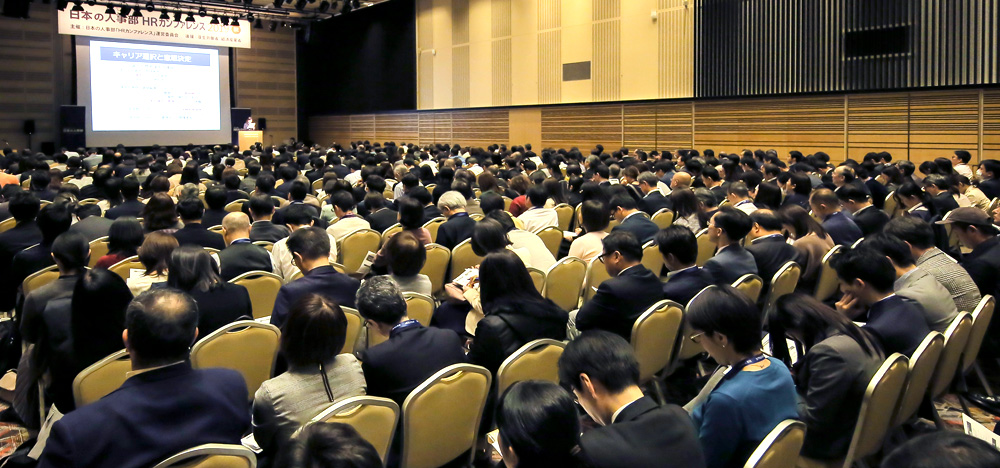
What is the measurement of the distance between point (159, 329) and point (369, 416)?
764mm

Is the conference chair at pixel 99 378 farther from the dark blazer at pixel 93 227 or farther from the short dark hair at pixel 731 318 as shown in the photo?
the dark blazer at pixel 93 227

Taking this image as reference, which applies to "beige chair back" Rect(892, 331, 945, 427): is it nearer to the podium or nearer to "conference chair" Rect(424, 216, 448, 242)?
"conference chair" Rect(424, 216, 448, 242)

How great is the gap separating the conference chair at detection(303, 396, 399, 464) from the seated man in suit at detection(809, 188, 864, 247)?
16.1 feet

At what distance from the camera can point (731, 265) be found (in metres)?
4.89

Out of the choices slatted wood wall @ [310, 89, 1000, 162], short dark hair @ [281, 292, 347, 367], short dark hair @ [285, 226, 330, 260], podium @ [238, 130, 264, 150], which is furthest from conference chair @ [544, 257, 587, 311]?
podium @ [238, 130, 264, 150]

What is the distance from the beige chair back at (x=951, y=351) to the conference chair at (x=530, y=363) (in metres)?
1.79

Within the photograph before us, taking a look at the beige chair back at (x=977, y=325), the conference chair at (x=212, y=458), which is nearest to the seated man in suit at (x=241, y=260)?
the conference chair at (x=212, y=458)

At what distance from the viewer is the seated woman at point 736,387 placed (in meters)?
2.50

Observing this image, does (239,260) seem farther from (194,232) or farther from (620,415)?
(620,415)

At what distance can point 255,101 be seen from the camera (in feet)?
93.3

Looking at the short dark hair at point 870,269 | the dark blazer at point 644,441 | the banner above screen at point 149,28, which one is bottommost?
the dark blazer at point 644,441

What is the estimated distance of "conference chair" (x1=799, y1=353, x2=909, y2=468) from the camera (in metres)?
2.79

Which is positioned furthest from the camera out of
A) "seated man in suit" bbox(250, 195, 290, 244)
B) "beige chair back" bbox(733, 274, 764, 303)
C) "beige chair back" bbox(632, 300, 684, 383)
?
"seated man in suit" bbox(250, 195, 290, 244)

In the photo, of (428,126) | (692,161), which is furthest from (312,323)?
(428,126)
